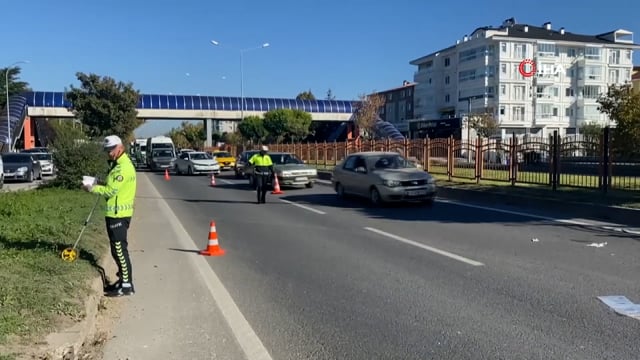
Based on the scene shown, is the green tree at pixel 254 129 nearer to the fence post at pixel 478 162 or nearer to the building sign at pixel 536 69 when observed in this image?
the building sign at pixel 536 69

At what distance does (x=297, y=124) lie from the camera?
78.0m

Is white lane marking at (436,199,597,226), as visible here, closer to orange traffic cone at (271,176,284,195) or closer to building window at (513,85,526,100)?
orange traffic cone at (271,176,284,195)

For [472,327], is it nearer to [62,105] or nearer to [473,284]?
[473,284]

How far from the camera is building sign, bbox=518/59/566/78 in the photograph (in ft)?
294

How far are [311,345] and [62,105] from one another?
7713 centimetres

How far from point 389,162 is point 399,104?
357 feet

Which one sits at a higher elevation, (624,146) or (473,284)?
(624,146)

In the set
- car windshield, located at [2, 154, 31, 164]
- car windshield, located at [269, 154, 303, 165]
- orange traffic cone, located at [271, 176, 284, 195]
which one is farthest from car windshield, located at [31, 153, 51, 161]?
orange traffic cone, located at [271, 176, 284, 195]

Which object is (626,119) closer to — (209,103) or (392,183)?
(392,183)

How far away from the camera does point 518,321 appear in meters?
5.83

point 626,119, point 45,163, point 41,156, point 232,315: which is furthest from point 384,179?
point 41,156

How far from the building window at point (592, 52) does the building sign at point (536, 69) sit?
187 inches

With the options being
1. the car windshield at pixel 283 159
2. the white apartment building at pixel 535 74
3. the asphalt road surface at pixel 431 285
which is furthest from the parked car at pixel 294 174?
the white apartment building at pixel 535 74

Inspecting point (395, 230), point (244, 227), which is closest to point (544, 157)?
point (395, 230)
